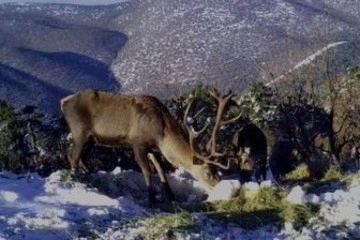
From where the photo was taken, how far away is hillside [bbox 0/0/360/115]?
8862 centimetres

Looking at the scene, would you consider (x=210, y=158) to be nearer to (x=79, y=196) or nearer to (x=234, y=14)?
(x=79, y=196)

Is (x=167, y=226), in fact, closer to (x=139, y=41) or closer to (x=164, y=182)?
(x=164, y=182)

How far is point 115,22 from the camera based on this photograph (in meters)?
150

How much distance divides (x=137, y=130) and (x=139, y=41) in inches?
4329

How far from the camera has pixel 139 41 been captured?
12194cm

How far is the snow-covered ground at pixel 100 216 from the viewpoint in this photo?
792 centimetres

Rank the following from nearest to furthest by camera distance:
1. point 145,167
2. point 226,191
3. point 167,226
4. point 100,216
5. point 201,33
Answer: point 167,226 < point 100,216 < point 226,191 < point 145,167 < point 201,33

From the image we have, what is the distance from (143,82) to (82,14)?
74451mm

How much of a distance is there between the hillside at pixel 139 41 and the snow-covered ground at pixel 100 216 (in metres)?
57.8

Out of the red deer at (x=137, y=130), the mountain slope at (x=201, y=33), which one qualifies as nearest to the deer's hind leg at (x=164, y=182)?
the red deer at (x=137, y=130)

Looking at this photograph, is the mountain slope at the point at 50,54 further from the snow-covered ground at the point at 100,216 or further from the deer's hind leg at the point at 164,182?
the snow-covered ground at the point at 100,216

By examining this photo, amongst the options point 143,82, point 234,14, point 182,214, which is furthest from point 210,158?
point 234,14

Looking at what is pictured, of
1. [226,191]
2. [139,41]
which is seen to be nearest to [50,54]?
[139,41]

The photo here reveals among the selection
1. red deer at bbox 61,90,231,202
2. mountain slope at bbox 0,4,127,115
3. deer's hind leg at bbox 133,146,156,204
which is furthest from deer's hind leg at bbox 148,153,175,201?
mountain slope at bbox 0,4,127,115
